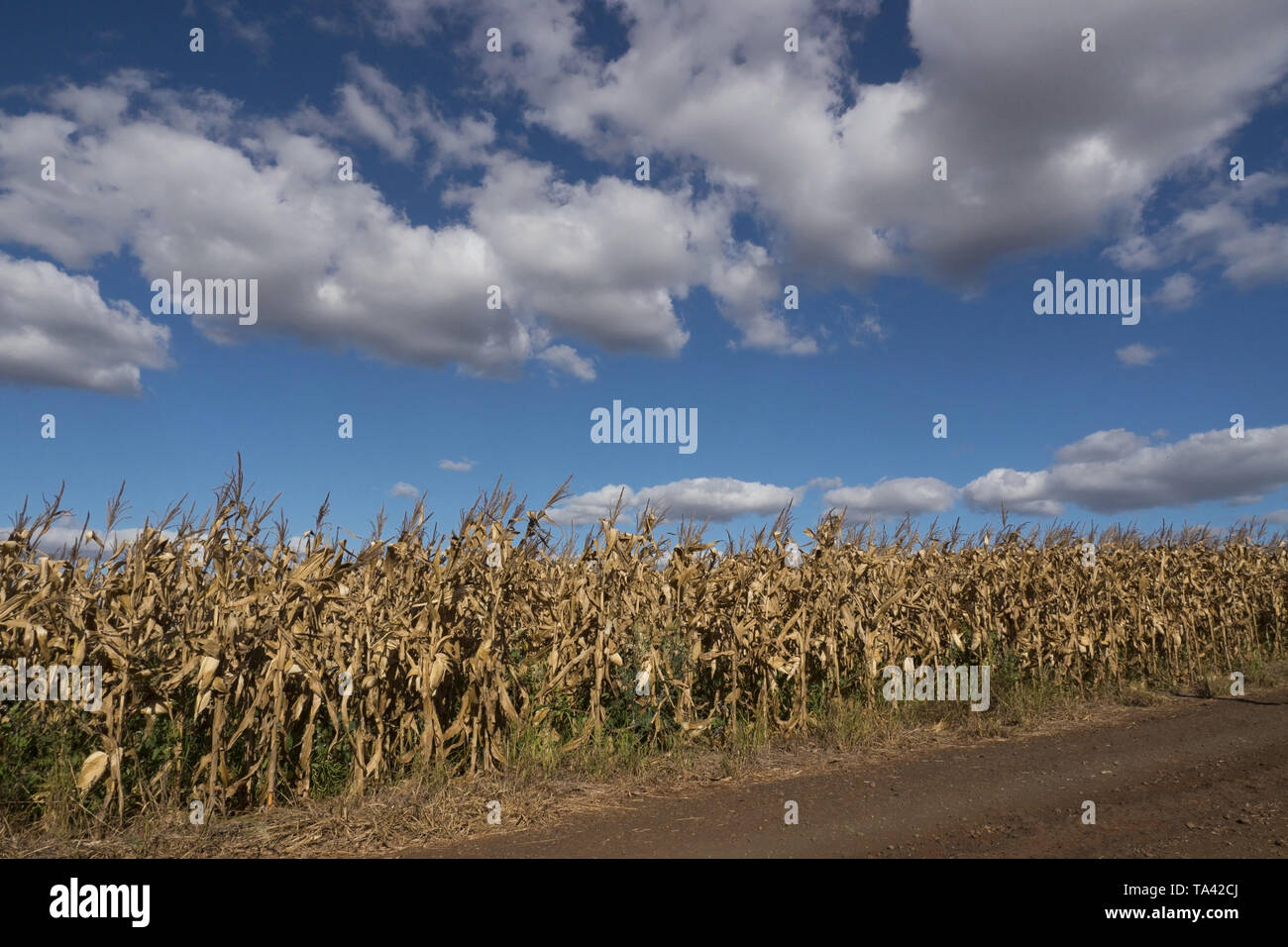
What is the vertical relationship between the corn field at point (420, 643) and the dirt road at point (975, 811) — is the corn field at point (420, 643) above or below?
above

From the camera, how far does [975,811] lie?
6.80 m

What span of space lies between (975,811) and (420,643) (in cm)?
545

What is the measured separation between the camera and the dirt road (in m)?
5.93

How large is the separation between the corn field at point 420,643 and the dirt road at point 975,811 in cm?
153

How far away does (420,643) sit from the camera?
754 cm

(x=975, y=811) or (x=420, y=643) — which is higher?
(x=420, y=643)

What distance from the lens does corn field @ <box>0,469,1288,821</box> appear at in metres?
6.71

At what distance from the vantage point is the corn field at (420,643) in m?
6.71

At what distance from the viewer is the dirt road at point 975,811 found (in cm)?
593

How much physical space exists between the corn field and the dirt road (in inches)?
60.1

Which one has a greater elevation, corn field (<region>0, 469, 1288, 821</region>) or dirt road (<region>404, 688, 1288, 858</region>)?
corn field (<region>0, 469, 1288, 821</region>)
